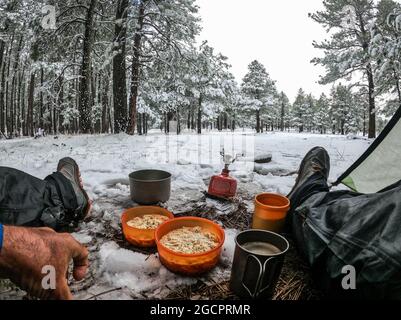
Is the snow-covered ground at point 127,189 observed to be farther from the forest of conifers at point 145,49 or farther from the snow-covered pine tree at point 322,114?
the snow-covered pine tree at point 322,114

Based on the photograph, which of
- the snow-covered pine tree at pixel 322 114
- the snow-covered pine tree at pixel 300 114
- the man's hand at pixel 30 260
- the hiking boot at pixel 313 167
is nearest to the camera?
the man's hand at pixel 30 260

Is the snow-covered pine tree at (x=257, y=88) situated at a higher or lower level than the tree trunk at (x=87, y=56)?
higher

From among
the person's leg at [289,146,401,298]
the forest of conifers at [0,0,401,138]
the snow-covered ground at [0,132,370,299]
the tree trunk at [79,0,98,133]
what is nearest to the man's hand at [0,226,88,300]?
the snow-covered ground at [0,132,370,299]

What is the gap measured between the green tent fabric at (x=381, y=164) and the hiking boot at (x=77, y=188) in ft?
8.68

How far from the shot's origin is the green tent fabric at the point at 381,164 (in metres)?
2.47

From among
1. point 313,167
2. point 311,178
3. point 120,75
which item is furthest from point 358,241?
point 120,75

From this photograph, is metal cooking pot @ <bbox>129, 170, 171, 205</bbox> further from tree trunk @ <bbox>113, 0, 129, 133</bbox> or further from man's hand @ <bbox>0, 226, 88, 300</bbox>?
tree trunk @ <bbox>113, 0, 129, 133</bbox>

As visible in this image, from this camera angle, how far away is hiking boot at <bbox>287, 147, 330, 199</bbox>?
8.08ft

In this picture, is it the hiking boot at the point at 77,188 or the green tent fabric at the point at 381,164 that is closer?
the hiking boot at the point at 77,188

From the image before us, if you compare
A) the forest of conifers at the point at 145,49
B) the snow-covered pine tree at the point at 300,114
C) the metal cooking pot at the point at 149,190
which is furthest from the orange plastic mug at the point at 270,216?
the snow-covered pine tree at the point at 300,114

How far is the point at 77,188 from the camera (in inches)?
88.1
